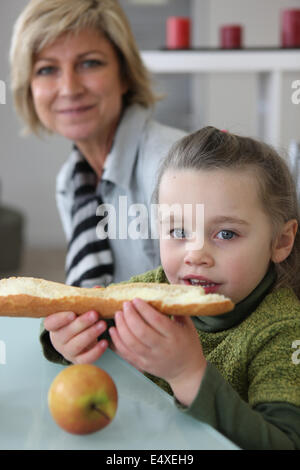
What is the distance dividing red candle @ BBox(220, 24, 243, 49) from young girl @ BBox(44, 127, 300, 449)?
2710 mm

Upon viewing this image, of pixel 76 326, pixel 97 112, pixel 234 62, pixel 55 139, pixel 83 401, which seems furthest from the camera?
pixel 55 139

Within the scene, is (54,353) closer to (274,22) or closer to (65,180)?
(65,180)

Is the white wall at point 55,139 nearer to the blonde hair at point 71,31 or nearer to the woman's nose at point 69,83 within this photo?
the blonde hair at point 71,31

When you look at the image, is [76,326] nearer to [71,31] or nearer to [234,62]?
[71,31]

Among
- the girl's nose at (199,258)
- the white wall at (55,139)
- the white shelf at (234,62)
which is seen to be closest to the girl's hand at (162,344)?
the girl's nose at (199,258)

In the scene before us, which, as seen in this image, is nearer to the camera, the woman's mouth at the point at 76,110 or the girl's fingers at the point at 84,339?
the girl's fingers at the point at 84,339

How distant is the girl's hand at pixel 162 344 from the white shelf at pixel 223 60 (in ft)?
9.67

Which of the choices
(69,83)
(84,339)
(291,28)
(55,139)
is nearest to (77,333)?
(84,339)

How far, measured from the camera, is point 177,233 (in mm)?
853

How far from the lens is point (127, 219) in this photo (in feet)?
5.17

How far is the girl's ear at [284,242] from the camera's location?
91cm

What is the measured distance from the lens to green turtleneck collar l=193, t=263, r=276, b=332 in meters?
0.86

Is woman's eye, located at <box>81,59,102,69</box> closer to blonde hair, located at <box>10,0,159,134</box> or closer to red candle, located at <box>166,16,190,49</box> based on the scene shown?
blonde hair, located at <box>10,0,159,134</box>

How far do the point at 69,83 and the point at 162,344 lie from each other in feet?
3.52
